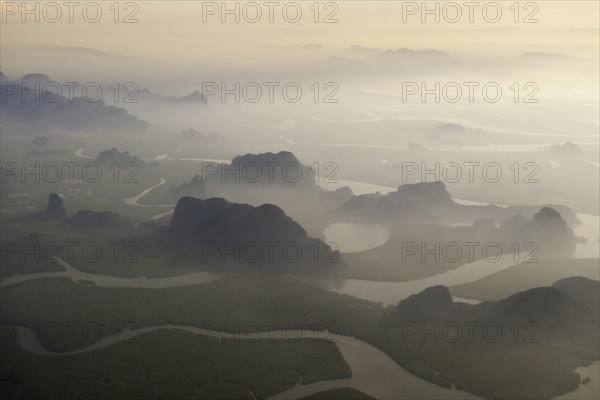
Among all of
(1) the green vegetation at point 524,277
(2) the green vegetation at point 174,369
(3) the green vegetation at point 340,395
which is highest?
(1) the green vegetation at point 524,277

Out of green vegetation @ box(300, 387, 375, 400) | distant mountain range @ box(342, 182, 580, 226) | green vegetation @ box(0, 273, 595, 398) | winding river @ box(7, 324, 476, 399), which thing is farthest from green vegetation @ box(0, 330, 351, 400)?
distant mountain range @ box(342, 182, 580, 226)

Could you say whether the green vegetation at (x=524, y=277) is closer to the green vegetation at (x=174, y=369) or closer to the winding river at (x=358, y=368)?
the winding river at (x=358, y=368)

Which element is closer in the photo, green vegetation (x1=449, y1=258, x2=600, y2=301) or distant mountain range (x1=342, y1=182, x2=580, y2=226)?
green vegetation (x1=449, y1=258, x2=600, y2=301)

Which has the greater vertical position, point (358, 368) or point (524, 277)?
point (524, 277)

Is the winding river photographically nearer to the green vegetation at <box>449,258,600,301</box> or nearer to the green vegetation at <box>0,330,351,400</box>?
the green vegetation at <box>0,330,351,400</box>

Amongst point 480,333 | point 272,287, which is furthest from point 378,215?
point 480,333

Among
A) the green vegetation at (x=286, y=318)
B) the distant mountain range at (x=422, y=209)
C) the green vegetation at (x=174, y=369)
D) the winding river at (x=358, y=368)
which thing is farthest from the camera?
the distant mountain range at (x=422, y=209)

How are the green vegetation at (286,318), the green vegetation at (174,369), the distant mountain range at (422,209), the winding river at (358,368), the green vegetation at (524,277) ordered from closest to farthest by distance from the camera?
the green vegetation at (174,369) → the winding river at (358,368) → the green vegetation at (286,318) → the green vegetation at (524,277) → the distant mountain range at (422,209)

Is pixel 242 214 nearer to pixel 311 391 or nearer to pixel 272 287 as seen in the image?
pixel 272 287

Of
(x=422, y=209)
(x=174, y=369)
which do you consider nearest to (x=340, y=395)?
(x=174, y=369)

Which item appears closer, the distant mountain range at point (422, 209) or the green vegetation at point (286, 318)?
the green vegetation at point (286, 318)

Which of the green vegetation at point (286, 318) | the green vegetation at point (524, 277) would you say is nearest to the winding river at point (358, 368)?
the green vegetation at point (286, 318)

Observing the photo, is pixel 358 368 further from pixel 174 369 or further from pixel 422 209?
pixel 422 209
